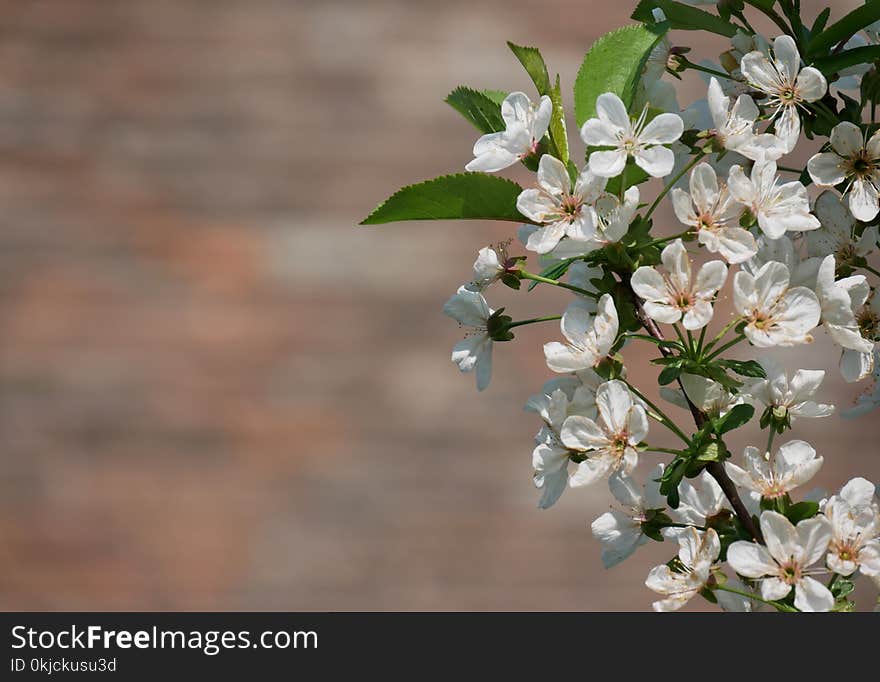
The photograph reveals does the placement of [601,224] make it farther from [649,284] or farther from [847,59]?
[847,59]

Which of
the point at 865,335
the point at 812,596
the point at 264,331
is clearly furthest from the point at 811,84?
the point at 264,331

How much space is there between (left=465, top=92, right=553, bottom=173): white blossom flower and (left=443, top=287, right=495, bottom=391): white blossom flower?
0.06 metres

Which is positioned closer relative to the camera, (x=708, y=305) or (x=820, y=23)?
(x=708, y=305)

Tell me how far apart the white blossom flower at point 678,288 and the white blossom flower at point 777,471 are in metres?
0.06

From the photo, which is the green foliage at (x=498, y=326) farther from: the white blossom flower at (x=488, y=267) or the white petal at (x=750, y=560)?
the white petal at (x=750, y=560)

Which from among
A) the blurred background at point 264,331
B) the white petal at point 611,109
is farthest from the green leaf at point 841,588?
the blurred background at point 264,331

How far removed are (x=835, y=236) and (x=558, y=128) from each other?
132mm

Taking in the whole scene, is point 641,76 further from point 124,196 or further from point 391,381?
point 124,196

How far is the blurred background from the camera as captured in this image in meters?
1.98

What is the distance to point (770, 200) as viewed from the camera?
41 cm

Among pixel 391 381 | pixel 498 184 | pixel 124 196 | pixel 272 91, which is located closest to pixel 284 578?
pixel 391 381

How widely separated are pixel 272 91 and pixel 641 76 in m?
1.69

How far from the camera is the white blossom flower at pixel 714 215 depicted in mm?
403

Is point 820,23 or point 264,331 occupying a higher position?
point 264,331
